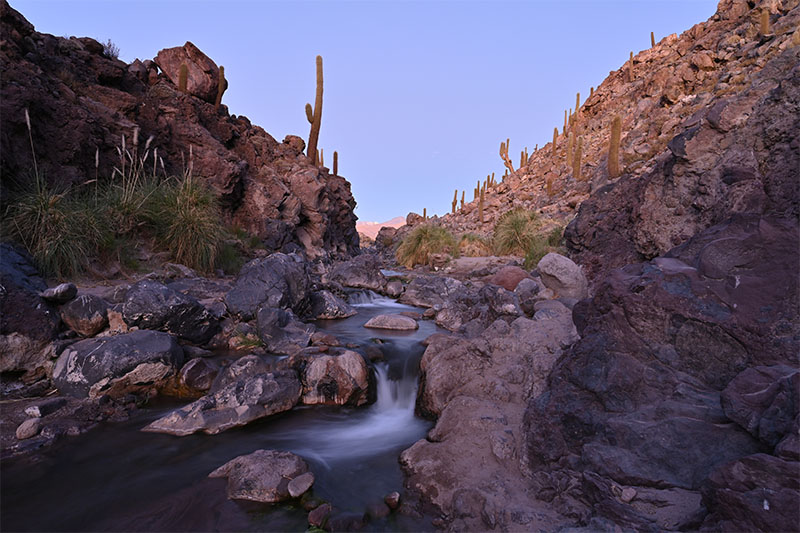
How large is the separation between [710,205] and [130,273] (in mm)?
8558

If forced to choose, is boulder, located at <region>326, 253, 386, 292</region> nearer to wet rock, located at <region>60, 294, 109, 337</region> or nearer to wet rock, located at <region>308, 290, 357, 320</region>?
wet rock, located at <region>308, 290, 357, 320</region>

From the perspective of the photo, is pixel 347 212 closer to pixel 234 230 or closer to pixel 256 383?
pixel 234 230

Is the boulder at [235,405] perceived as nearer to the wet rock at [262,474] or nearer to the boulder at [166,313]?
the wet rock at [262,474]

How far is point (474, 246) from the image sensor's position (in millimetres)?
16734

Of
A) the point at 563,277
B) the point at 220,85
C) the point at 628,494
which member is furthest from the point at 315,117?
the point at 628,494

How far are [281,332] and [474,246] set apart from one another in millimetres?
12448

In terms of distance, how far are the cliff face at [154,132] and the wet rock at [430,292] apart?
21.4 feet

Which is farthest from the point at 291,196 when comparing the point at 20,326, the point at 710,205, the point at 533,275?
the point at 710,205

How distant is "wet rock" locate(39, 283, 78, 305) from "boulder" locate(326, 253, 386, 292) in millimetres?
7310

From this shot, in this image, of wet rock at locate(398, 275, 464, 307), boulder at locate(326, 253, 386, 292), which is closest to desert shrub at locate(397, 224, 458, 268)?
boulder at locate(326, 253, 386, 292)

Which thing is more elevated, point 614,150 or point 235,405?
point 614,150

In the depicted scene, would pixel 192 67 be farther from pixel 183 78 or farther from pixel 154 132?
pixel 154 132

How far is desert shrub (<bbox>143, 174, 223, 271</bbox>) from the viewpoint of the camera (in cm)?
798

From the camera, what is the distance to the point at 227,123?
16.1 m
